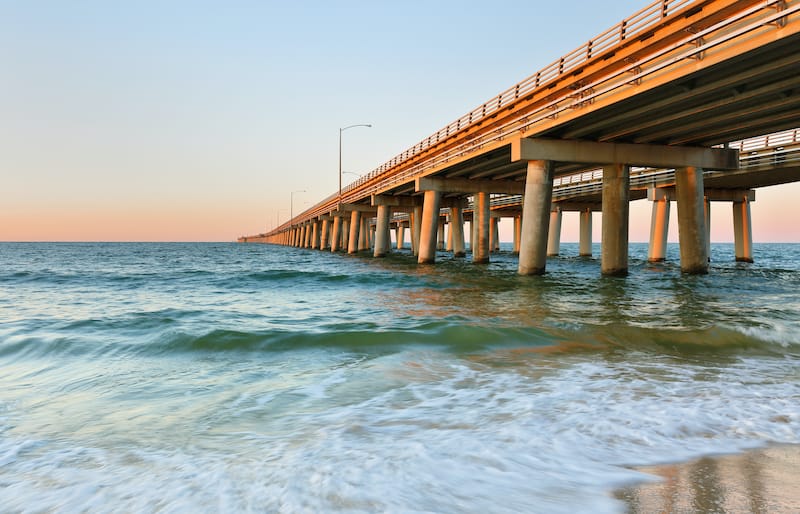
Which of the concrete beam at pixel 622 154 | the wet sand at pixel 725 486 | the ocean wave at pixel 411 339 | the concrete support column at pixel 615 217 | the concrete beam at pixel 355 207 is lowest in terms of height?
the ocean wave at pixel 411 339

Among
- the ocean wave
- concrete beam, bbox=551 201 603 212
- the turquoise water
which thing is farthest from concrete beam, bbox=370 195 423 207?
the ocean wave

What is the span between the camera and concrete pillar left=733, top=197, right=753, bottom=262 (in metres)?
46.7

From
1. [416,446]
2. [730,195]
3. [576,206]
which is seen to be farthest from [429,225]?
[416,446]

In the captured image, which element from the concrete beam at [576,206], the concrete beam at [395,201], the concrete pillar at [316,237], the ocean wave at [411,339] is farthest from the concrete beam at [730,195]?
the concrete pillar at [316,237]

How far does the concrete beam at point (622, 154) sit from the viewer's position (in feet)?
83.1

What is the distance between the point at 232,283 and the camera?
2647cm

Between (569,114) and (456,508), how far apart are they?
69.9ft

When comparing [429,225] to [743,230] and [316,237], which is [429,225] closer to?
[743,230]

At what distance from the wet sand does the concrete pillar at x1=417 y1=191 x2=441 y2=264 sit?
3778cm

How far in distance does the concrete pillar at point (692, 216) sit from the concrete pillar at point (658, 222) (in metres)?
16.2

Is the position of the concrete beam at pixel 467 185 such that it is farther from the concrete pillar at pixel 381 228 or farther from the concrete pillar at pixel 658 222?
the concrete pillar at pixel 381 228

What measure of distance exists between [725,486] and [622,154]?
25.4 metres

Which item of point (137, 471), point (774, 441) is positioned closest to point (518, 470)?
point (774, 441)

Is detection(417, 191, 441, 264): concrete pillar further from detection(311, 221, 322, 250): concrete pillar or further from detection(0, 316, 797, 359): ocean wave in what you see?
detection(311, 221, 322, 250): concrete pillar
